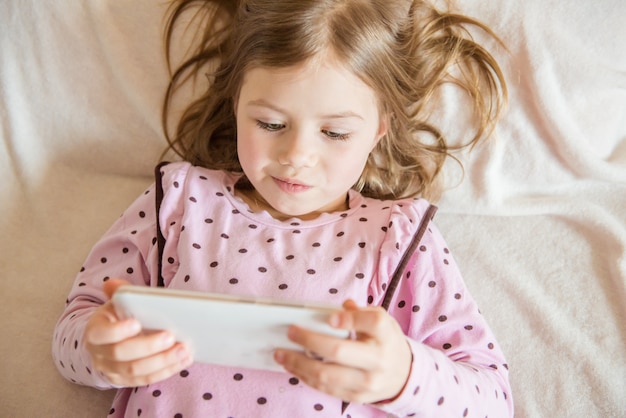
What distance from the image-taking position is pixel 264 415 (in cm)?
87

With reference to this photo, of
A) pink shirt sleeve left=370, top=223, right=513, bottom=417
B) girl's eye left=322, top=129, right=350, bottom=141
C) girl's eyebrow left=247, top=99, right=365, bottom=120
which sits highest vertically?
girl's eyebrow left=247, top=99, right=365, bottom=120

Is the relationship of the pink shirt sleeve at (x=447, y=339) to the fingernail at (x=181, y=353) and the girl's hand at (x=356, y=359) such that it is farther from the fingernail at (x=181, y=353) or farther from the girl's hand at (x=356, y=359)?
the fingernail at (x=181, y=353)

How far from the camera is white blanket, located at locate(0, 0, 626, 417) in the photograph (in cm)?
112

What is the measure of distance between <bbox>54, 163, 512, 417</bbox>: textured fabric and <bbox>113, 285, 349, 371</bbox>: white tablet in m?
0.15

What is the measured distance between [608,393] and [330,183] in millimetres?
582

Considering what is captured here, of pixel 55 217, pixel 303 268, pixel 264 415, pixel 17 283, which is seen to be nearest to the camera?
pixel 264 415

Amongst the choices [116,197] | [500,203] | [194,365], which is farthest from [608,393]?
[116,197]

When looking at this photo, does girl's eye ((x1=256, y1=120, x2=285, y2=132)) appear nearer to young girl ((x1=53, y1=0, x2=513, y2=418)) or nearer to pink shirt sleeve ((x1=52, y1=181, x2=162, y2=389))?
young girl ((x1=53, y1=0, x2=513, y2=418))

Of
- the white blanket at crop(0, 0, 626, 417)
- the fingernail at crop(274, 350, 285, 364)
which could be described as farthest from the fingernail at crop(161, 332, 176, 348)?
the white blanket at crop(0, 0, 626, 417)

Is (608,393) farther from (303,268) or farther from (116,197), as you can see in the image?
(116,197)

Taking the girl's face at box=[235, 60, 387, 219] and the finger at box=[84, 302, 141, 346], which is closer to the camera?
the finger at box=[84, 302, 141, 346]

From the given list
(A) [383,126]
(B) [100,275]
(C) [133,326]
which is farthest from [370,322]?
(B) [100,275]

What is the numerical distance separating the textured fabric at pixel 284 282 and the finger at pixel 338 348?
0.35 ft

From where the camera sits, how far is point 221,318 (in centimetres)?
68
